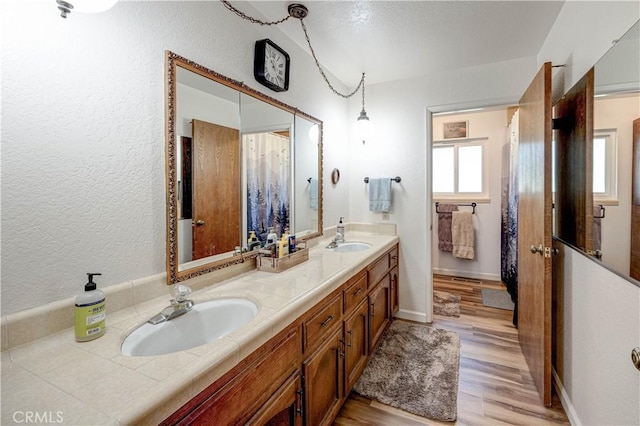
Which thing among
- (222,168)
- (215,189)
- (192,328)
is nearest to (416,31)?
(222,168)

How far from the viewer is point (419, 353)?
2254 mm

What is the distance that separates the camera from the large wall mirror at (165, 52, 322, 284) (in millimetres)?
1256

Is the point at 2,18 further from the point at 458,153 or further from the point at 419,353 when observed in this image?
the point at 458,153

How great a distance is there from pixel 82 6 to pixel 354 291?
5.53 feet

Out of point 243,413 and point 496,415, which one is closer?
point 243,413

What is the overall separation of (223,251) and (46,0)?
1111mm

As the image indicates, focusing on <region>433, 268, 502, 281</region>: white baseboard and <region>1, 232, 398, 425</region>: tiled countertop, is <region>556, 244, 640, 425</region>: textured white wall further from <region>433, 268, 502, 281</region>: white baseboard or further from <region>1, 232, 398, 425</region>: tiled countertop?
<region>433, 268, 502, 281</region>: white baseboard

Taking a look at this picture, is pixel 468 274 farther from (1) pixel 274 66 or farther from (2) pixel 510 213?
(1) pixel 274 66

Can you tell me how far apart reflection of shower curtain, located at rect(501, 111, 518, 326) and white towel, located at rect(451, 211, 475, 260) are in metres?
0.39

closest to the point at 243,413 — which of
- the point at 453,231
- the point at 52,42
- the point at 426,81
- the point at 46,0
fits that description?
the point at 52,42

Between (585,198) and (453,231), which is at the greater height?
(585,198)

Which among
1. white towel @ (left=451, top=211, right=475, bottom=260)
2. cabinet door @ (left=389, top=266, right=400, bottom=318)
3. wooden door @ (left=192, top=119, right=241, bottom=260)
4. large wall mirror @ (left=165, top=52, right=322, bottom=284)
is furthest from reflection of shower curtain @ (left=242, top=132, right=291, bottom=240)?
white towel @ (left=451, top=211, right=475, bottom=260)

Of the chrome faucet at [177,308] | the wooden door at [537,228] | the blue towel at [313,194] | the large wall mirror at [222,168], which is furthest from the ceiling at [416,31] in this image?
the chrome faucet at [177,308]
